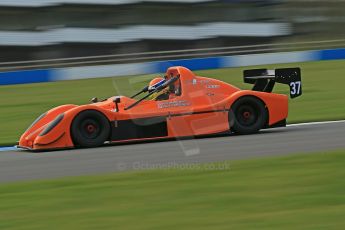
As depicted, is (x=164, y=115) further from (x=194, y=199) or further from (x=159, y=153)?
(x=194, y=199)

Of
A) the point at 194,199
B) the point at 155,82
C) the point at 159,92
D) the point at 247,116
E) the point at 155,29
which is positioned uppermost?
the point at 155,29

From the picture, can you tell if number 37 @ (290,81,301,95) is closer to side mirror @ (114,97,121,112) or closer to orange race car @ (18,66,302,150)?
orange race car @ (18,66,302,150)

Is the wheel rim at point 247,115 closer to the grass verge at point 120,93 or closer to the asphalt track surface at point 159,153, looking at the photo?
the asphalt track surface at point 159,153

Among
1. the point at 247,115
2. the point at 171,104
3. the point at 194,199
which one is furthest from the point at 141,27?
the point at 194,199

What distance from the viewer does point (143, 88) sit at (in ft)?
31.2

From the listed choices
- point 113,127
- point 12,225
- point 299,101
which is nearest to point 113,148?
point 113,127

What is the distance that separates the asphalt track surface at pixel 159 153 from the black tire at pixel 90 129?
0.13 metres

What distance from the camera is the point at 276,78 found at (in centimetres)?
983

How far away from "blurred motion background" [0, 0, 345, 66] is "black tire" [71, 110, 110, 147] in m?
21.0

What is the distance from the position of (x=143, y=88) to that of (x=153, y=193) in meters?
3.68

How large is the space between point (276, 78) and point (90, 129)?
2696 mm

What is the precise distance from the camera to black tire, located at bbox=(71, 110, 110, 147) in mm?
8828

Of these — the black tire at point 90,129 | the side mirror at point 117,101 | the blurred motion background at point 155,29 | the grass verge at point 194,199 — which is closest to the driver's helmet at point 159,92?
the side mirror at point 117,101

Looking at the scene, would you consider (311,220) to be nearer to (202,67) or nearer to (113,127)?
(113,127)
